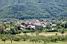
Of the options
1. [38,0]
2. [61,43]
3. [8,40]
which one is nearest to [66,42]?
[61,43]

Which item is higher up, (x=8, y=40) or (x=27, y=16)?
(x=8, y=40)

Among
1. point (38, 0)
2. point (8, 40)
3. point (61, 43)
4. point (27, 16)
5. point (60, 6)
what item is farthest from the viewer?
point (38, 0)

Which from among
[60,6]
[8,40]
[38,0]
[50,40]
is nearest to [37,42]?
[50,40]

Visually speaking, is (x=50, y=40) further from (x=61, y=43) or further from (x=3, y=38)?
(x=3, y=38)

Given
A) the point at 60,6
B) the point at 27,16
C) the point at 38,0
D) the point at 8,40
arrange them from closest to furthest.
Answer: the point at 8,40, the point at 27,16, the point at 60,6, the point at 38,0

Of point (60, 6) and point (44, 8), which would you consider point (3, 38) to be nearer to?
point (44, 8)

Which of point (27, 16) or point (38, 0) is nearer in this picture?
point (27, 16)
